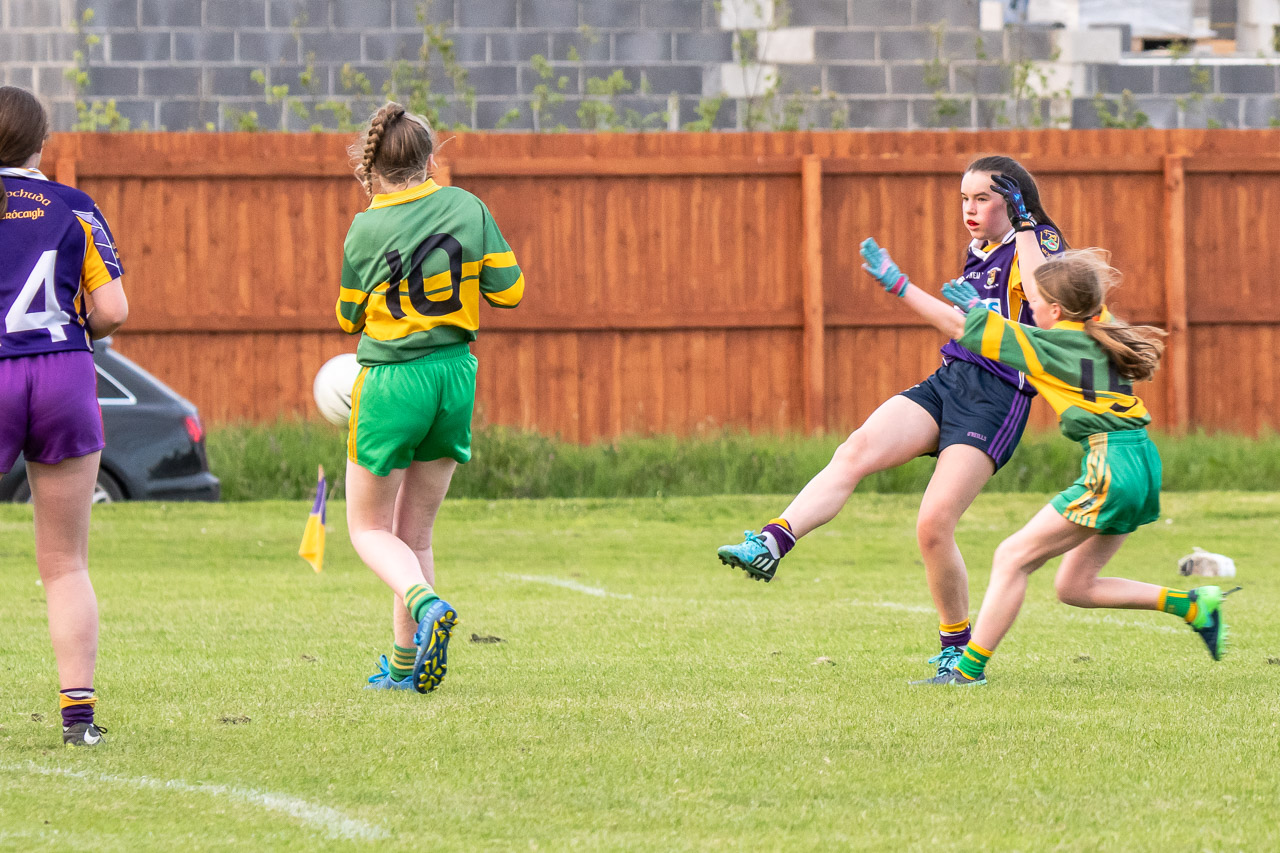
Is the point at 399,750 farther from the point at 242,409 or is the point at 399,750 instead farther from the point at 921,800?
the point at 242,409

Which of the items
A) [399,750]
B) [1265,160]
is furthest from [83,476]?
[1265,160]

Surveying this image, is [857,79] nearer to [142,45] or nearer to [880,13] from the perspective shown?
[880,13]

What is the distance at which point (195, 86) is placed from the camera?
1697 cm

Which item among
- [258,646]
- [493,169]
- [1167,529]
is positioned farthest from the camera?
[493,169]

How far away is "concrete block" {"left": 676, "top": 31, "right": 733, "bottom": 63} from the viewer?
17078mm

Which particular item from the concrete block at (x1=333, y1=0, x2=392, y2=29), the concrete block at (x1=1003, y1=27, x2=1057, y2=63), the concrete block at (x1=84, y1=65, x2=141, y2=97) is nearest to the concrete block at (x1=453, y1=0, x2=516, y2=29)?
the concrete block at (x1=333, y1=0, x2=392, y2=29)

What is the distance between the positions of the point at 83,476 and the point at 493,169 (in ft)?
33.6

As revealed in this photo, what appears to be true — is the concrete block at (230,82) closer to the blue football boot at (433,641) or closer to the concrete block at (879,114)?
the concrete block at (879,114)

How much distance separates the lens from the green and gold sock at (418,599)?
512 centimetres

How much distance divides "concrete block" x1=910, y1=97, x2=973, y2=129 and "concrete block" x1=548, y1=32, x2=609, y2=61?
6.61 feet

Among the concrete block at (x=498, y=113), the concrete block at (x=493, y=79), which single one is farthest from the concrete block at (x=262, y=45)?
the concrete block at (x=498, y=113)

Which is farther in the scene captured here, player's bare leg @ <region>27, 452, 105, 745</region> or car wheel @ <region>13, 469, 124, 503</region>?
car wheel @ <region>13, 469, 124, 503</region>

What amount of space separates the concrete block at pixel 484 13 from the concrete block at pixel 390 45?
→ 437mm

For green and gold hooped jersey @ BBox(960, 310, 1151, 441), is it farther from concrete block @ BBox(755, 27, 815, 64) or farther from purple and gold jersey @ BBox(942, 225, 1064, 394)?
concrete block @ BBox(755, 27, 815, 64)
